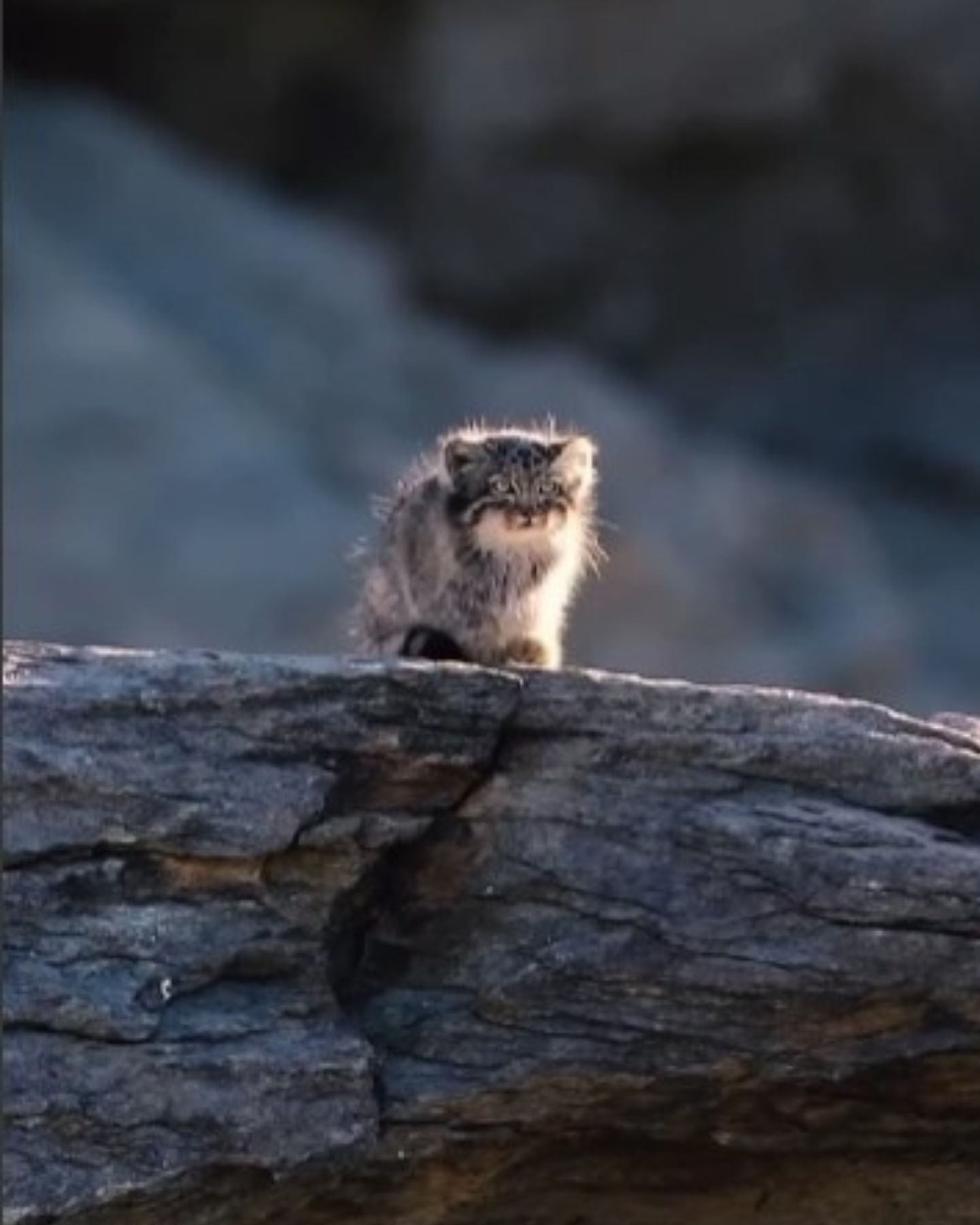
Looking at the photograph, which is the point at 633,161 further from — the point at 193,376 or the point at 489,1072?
the point at 489,1072

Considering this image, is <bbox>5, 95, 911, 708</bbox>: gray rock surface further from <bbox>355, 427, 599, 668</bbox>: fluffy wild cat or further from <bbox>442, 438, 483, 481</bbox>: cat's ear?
<bbox>442, 438, 483, 481</bbox>: cat's ear

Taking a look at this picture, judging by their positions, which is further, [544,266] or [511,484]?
[544,266]

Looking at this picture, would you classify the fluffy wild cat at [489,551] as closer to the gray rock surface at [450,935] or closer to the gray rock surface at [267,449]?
the gray rock surface at [450,935]

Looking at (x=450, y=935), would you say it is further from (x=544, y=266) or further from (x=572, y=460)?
(x=544, y=266)

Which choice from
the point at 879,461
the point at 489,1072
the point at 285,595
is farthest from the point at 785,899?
the point at 879,461

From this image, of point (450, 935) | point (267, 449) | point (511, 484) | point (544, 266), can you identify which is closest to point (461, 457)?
point (511, 484)

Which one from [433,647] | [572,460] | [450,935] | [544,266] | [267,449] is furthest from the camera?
[544,266]

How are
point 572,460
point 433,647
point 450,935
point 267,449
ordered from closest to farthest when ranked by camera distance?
1. point 450,935
2. point 433,647
3. point 572,460
4. point 267,449
